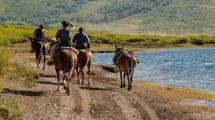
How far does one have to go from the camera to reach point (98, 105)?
2058 cm

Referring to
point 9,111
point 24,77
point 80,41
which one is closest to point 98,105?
point 9,111

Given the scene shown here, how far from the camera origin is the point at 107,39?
9950 centimetres

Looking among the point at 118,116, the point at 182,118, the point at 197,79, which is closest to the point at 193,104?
the point at 182,118

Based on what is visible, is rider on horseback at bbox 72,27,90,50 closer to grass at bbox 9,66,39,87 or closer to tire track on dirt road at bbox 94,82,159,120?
grass at bbox 9,66,39,87

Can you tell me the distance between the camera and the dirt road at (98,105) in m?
18.1

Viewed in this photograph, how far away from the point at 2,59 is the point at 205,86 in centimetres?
1467

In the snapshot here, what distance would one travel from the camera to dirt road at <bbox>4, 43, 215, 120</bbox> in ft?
59.4

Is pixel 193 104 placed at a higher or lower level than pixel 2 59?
lower

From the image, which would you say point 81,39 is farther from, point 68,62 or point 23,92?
point 23,92

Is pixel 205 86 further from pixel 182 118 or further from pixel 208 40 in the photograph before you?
pixel 208 40

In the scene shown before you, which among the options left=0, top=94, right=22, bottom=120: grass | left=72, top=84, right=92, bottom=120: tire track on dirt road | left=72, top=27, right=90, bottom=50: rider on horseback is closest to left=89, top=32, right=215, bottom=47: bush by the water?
left=72, top=27, right=90, bottom=50: rider on horseback

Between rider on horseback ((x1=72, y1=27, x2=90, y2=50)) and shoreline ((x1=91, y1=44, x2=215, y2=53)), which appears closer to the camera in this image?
rider on horseback ((x1=72, y1=27, x2=90, y2=50))

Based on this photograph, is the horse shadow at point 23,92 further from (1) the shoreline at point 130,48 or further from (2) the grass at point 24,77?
(1) the shoreline at point 130,48

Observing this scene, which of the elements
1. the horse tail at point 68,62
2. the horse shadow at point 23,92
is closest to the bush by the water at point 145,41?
the horse tail at point 68,62
